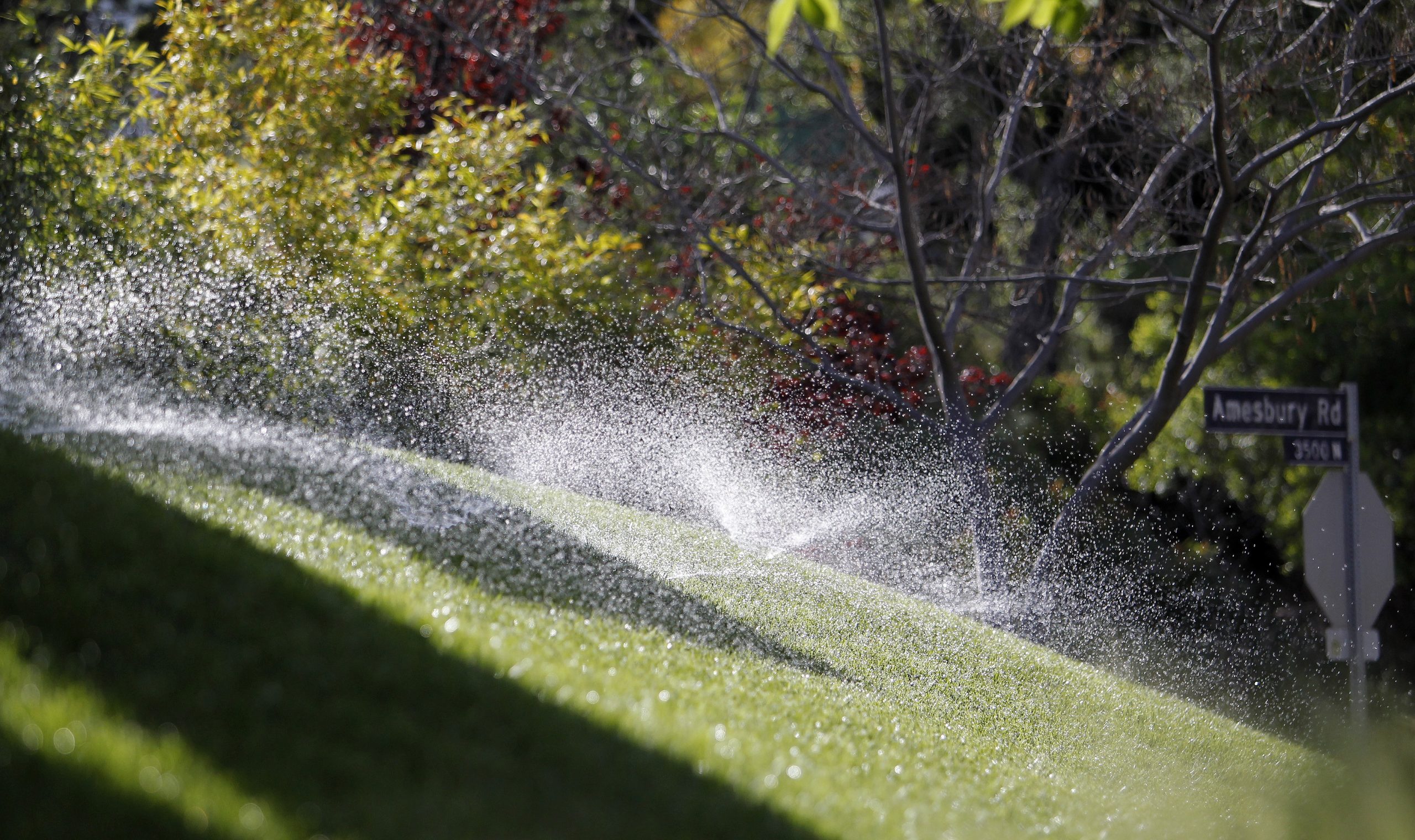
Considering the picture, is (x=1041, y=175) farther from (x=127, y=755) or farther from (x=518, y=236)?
(x=127, y=755)

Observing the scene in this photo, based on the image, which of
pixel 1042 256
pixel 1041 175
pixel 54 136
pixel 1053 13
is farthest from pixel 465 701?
pixel 1041 175

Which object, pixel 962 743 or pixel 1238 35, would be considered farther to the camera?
pixel 1238 35

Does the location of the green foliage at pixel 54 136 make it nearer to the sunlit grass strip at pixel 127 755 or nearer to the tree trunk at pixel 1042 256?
the sunlit grass strip at pixel 127 755

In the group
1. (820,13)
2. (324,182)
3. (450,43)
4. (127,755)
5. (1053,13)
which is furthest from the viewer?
(450,43)

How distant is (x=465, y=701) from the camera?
12.5ft

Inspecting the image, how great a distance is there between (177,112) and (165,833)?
37.9 ft

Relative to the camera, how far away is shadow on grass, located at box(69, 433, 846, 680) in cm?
608

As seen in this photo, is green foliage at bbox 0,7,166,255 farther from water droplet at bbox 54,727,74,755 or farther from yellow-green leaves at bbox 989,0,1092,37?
yellow-green leaves at bbox 989,0,1092,37

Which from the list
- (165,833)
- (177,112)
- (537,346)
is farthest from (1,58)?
(165,833)

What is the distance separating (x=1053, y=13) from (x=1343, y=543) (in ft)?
15.5

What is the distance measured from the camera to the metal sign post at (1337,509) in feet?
23.6

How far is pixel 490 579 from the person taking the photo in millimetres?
5875

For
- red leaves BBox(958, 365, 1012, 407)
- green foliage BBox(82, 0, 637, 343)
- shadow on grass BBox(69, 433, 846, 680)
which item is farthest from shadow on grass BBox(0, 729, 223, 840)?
red leaves BBox(958, 365, 1012, 407)

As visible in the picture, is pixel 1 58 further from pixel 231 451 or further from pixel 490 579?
pixel 490 579
